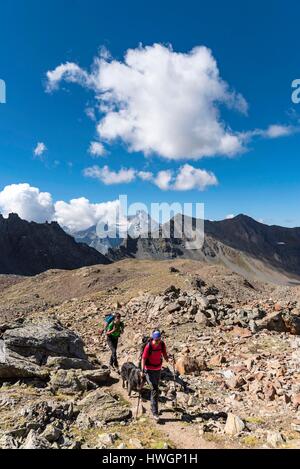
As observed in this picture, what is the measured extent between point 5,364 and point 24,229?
174736 millimetres

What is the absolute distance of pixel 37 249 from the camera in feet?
579

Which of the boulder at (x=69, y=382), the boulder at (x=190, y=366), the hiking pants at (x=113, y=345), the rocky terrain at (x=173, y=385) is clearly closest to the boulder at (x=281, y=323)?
the rocky terrain at (x=173, y=385)

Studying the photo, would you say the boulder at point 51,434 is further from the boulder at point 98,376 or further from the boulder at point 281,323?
the boulder at point 281,323

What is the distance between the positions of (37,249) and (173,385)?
169121 millimetres

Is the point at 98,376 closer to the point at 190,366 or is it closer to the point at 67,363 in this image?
the point at 67,363

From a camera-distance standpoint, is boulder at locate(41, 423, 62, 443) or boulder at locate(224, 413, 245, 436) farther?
boulder at locate(224, 413, 245, 436)

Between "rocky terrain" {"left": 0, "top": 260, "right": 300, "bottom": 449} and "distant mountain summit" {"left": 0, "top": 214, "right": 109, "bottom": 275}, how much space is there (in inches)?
5713

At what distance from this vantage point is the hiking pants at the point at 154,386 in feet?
40.0

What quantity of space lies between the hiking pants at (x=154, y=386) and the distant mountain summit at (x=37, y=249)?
155m

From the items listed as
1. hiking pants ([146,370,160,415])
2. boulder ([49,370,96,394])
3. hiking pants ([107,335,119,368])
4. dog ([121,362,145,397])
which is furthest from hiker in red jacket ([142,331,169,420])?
hiking pants ([107,335,119,368])

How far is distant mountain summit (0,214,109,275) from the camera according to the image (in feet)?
548

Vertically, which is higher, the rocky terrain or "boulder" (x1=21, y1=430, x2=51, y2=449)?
"boulder" (x1=21, y1=430, x2=51, y2=449)

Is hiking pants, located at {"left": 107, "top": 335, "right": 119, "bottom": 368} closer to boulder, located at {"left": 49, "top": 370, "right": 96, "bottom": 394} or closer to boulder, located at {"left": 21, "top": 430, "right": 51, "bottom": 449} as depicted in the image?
boulder, located at {"left": 49, "top": 370, "right": 96, "bottom": 394}

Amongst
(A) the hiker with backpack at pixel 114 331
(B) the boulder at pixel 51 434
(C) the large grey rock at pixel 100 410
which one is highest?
(A) the hiker with backpack at pixel 114 331
